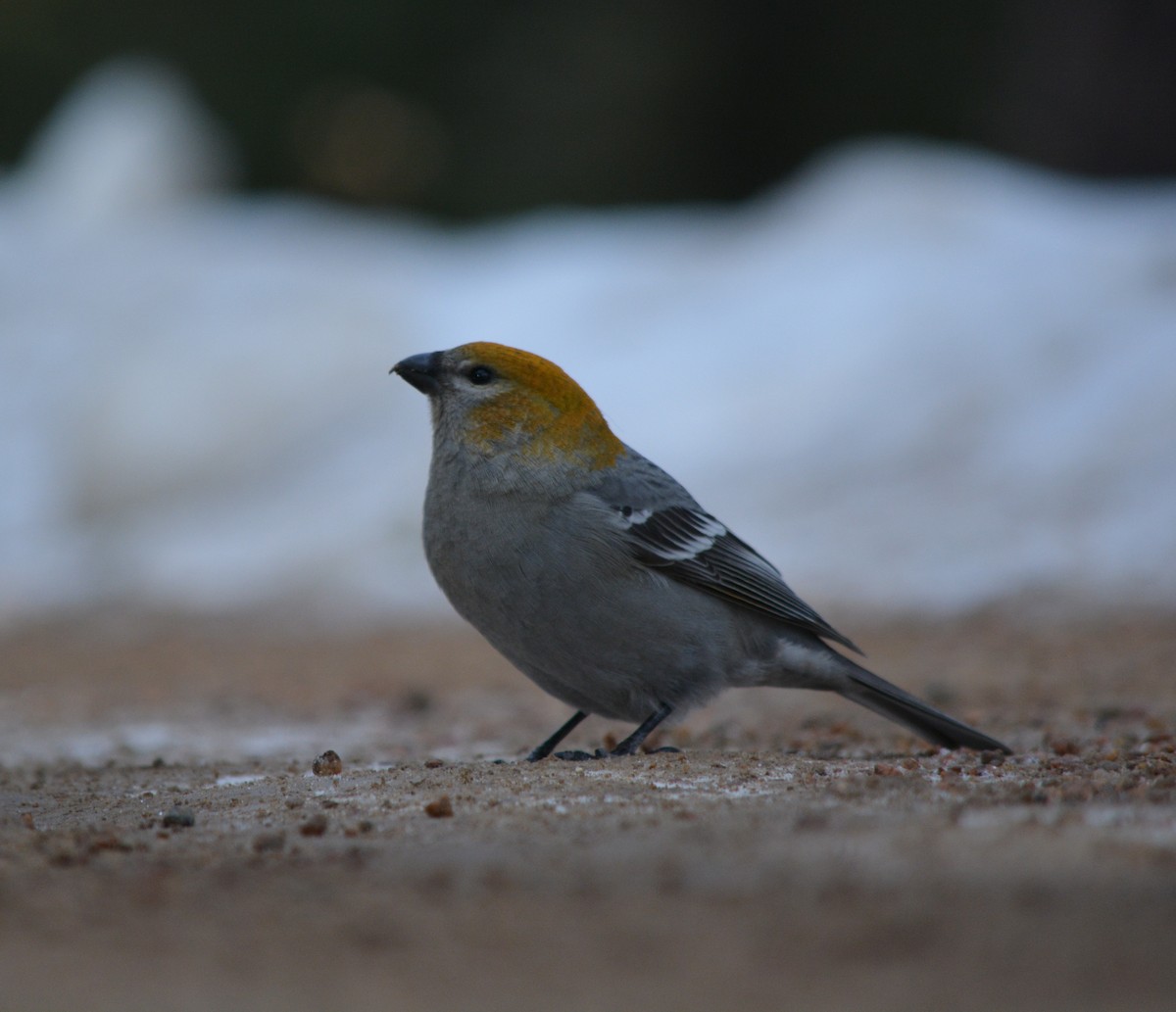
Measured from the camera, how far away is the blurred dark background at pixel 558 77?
20375 mm

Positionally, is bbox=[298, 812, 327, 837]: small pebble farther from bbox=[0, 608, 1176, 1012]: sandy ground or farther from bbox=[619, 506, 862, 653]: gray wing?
bbox=[619, 506, 862, 653]: gray wing

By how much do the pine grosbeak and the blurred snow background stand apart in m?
3.70

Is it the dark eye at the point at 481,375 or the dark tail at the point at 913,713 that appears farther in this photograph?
the dark eye at the point at 481,375

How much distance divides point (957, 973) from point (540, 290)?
1022 cm

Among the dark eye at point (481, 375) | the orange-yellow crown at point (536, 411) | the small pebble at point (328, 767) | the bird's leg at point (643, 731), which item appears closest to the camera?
the small pebble at point (328, 767)

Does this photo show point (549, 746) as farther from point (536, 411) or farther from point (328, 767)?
point (536, 411)

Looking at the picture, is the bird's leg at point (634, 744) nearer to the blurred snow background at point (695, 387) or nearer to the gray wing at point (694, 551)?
the gray wing at point (694, 551)

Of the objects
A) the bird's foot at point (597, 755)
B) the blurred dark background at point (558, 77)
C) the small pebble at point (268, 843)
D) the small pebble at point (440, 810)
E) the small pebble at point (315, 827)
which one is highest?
the blurred dark background at point (558, 77)

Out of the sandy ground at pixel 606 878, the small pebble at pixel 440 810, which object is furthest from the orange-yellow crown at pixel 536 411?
the small pebble at pixel 440 810

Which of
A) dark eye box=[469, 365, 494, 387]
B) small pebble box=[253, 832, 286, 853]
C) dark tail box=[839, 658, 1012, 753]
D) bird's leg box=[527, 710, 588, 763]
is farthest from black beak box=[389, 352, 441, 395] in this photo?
small pebble box=[253, 832, 286, 853]

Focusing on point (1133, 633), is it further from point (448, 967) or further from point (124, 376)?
point (124, 376)

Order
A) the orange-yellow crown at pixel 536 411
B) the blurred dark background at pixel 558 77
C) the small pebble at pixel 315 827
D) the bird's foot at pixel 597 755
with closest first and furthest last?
the small pebble at pixel 315 827
the bird's foot at pixel 597 755
the orange-yellow crown at pixel 536 411
the blurred dark background at pixel 558 77

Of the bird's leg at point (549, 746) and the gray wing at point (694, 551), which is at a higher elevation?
the gray wing at point (694, 551)

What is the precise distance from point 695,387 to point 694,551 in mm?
6026
